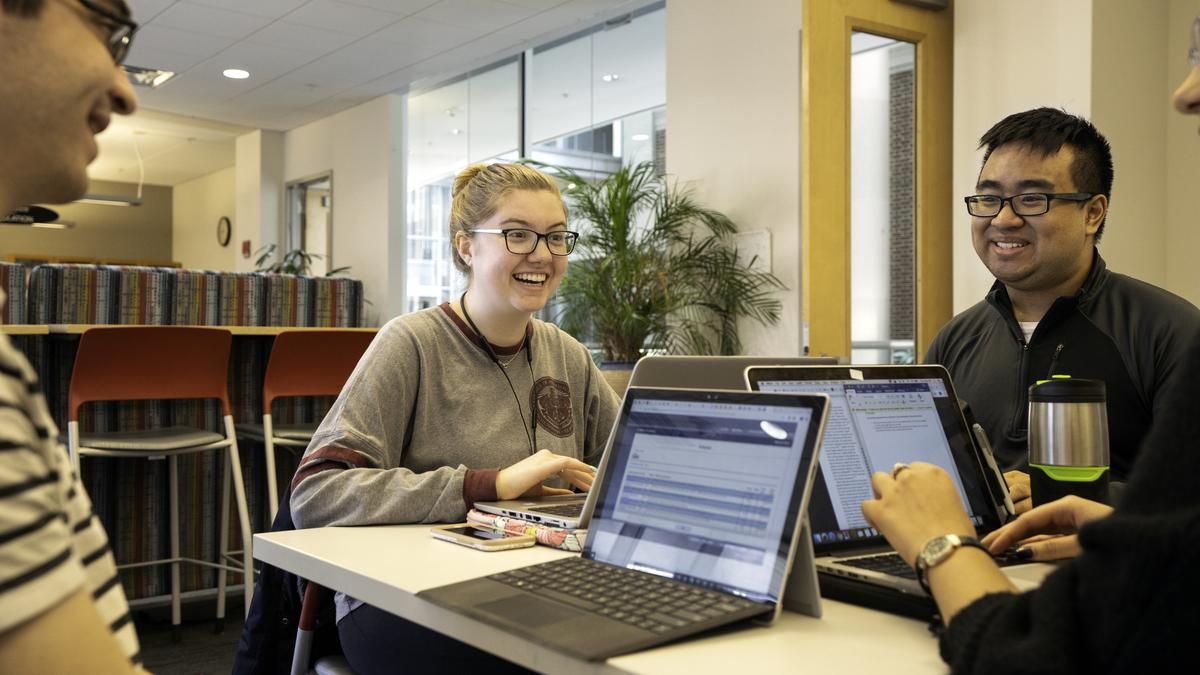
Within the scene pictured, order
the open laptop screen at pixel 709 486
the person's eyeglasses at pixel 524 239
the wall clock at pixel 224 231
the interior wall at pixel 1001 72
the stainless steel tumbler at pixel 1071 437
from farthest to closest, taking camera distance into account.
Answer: the wall clock at pixel 224 231 → the interior wall at pixel 1001 72 → the person's eyeglasses at pixel 524 239 → the stainless steel tumbler at pixel 1071 437 → the open laptop screen at pixel 709 486

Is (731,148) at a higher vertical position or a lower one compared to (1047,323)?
higher

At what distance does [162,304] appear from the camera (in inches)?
166

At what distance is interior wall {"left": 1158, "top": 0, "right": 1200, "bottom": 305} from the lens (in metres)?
4.04

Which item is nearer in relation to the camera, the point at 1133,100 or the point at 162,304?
the point at 1133,100

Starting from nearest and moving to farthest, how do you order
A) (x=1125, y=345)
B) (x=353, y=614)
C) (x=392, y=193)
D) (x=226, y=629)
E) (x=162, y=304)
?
(x=353, y=614)
(x=1125, y=345)
(x=226, y=629)
(x=162, y=304)
(x=392, y=193)

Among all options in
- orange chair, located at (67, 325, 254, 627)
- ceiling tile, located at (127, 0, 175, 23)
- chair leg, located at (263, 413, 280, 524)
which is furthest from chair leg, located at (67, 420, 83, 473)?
ceiling tile, located at (127, 0, 175, 23)

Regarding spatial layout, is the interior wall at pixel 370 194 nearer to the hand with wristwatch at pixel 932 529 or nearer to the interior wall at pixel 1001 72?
the interior wall at pixel 1001 72

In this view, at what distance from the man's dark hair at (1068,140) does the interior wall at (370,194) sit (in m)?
6.22

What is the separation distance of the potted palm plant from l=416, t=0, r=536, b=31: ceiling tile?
1.43m

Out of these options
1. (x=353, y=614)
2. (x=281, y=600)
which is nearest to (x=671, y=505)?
(x=353, y=614)

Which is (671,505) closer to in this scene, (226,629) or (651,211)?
(226,629)

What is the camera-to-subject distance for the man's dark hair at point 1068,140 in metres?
1.93

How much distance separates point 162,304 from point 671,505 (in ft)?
12.2

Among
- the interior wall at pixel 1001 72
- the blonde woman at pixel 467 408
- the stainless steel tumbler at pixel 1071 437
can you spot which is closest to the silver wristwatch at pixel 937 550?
the stainless steel tumbler at pixel 1071 437
